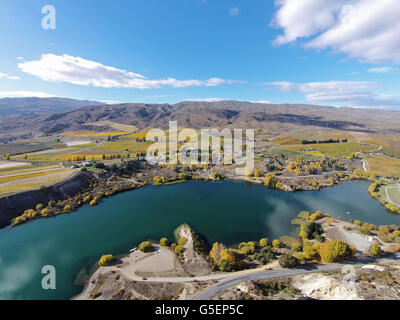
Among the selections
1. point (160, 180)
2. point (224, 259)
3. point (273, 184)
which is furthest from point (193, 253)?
point (273, 184)

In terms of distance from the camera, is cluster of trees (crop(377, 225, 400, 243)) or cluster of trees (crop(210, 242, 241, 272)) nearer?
cluster of trees (crop(210, 242, 241, 272))

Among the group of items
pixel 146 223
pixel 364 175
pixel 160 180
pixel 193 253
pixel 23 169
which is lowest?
pixel 193 253

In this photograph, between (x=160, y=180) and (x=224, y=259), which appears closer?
(x=224, y=259)

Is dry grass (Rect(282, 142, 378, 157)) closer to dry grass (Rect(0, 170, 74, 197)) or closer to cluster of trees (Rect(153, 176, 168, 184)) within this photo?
cluster of trees (Rect(153, 176, 168, 184))

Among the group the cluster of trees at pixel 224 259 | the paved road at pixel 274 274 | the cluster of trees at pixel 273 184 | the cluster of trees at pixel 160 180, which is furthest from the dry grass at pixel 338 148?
the cluster of trees at pixel 224 259

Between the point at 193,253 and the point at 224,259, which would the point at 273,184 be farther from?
the point at 193,253

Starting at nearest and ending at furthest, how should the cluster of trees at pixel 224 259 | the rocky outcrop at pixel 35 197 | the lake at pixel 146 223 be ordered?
the cluster of trees at pixel 224 259 < the lake at pixel 146 223 < the rocky outcrop at pixel 35 197

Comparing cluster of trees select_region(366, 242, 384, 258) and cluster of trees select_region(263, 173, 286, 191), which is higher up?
cluster of trees select_region(263, 173, 286, 191)

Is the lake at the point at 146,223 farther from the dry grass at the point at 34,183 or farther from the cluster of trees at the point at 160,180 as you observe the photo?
the dry grass at the point at 34,183

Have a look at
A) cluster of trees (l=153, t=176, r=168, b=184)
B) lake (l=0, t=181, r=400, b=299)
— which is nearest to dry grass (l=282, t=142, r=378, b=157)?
lake (l=0, t=181, r=400, b=299)
